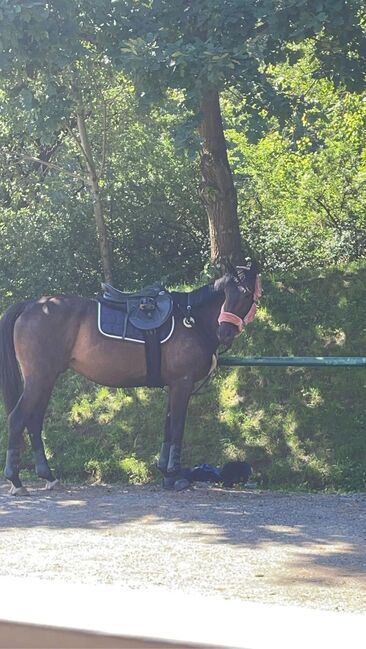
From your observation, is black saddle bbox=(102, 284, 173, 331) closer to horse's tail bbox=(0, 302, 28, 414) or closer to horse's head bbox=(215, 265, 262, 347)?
horse's head bbox=(215, 265, 262, 347)

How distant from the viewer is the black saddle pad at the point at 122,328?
1018 centimetres

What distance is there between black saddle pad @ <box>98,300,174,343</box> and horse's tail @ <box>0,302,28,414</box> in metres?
0.92

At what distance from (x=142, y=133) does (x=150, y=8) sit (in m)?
5.10

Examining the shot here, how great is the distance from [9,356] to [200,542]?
13.4ft

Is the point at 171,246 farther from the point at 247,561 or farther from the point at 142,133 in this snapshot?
the point at 247,561

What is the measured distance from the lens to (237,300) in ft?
33.1

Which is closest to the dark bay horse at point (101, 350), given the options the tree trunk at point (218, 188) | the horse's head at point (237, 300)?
the horse's head at point (237, 300)

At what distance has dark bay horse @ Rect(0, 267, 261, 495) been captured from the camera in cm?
1014

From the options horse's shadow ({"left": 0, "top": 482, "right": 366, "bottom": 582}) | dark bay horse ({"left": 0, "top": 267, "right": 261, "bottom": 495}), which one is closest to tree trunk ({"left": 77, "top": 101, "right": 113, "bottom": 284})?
dark bay horse ({"left": 0, "top": 267, "right": 261, "bottom": 495})

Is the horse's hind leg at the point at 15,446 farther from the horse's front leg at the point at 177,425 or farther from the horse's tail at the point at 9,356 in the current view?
the horse's front leg at the point at 177,425

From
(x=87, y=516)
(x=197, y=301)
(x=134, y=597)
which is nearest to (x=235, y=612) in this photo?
(x=134, y=597)

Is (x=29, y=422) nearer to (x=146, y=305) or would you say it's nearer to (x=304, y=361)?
(x=146, y=305)

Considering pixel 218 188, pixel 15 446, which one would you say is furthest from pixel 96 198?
pixel 15 446

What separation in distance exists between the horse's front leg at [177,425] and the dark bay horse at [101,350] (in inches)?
0.4
